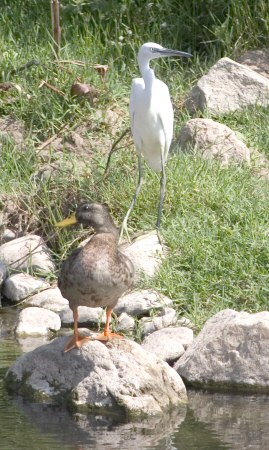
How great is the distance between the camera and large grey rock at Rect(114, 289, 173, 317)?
7.95 meters

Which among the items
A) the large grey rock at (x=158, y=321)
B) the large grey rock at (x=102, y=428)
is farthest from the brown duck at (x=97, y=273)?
the large grey rock at (x=158, y=321)

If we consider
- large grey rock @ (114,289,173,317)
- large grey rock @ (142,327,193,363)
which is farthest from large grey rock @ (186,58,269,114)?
large grey rock @ (142,327,193,363)

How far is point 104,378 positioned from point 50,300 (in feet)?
8.25

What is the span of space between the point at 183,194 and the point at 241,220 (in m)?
0.77

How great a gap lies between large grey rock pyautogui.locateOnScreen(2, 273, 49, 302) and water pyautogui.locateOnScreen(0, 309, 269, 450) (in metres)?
2.43

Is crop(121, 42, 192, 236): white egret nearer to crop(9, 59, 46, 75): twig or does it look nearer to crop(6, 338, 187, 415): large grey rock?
crop(9, 59, 46, 75): twig

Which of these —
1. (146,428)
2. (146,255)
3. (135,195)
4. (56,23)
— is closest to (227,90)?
(56,23)

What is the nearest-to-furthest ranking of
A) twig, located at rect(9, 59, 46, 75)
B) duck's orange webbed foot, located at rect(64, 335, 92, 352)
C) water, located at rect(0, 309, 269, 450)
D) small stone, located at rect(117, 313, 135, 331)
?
water, located at rect(0, 309, 269, 450) < duck's orange webbed foot, located at rect(64, 335, 92, 352) < small stone, located at rect(117, 313, 135, 331) < twig, located at rect(9, 59, 46, 75)

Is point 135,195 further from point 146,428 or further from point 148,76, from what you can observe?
point 146,428

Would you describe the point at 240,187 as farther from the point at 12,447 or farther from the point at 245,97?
the point at 12,447

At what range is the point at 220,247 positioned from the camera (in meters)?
8.29

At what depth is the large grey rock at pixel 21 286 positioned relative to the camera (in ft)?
29.0

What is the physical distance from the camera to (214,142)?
389 inches

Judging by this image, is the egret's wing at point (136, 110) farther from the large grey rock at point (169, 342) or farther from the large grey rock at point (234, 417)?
the large grey rock at point (234, 417)
